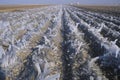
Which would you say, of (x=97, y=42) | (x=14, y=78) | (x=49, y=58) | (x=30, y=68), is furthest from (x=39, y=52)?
(x=97, y=42)

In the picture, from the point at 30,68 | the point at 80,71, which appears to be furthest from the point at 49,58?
the point at 80,71

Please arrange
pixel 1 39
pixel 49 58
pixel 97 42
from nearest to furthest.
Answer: pixel 49 58
pixel 97 42
pixel 1 39

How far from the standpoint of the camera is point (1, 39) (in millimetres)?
9734

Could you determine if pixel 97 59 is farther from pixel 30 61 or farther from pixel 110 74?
pixel 30 61

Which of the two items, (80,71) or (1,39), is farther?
(1,39)

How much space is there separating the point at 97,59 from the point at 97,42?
2.25 m

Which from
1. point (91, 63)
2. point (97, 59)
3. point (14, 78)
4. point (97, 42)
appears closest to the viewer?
point (14, 78)

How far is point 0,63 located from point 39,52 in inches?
60.9

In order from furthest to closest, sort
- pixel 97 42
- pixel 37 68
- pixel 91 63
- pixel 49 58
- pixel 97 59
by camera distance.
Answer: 1. pixel 97 42
2. pixel 49 58
3. pixel 97 59
4. pixel 91 63
5. pixel 37 68

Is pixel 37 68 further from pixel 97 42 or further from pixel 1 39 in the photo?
pixel 1 39

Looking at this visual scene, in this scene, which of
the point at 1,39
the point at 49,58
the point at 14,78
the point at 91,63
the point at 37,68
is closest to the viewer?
the point at 37,68

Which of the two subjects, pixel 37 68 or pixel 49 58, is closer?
pixel 37 68

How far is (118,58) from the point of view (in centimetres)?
614

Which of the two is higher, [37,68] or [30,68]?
[37,68]
